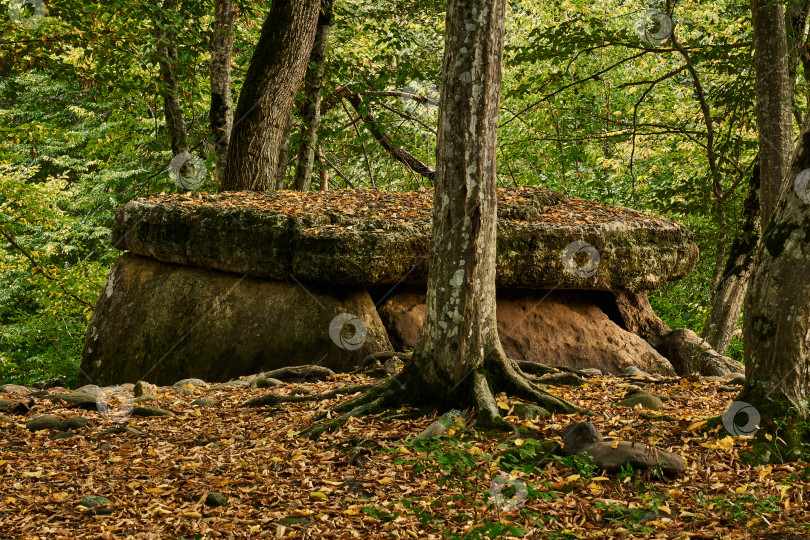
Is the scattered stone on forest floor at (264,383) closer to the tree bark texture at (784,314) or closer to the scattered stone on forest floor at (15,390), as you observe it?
the scattered stone on forest floor at (15,390)

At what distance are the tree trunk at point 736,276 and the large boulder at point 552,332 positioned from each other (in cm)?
216

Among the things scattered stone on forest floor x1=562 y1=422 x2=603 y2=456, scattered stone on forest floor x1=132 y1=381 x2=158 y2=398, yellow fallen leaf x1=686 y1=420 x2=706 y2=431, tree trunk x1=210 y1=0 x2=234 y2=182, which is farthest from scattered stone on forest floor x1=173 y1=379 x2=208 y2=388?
tree trunk x1=210 y1=0 x2=234 y2=182

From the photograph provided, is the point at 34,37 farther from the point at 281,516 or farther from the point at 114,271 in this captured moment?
the point at 281,516

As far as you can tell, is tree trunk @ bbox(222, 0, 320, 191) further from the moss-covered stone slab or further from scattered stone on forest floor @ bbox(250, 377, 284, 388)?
scattered stone on forest floor @ bbox(250, 377, 284, 388)

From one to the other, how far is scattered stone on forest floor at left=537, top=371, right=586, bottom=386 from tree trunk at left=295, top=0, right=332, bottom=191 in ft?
22.7

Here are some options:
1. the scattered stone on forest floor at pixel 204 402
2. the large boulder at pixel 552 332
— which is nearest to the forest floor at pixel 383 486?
the scattered stone on forest floor at pixel 204 402

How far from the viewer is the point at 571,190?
638 inches

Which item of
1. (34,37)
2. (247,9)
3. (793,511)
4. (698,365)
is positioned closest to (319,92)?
(247,9)

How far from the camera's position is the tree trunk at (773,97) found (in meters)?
7.28

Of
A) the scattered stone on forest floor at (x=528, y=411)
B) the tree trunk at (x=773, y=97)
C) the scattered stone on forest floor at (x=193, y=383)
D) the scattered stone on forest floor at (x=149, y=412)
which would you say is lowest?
the scattered stone on forest floor at (x=149, y=412)

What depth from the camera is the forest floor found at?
3252 mm

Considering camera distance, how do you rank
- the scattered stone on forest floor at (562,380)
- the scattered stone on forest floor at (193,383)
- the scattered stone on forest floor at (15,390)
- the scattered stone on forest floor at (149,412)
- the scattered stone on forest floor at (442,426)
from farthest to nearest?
the scattered stone on forest floor at (15,390) < the scattered stone on forest floor at (193,383) < the scattered stone on forest floor at (562,380) < the scattered stone on forest floor at (149,412) < the scattered stone on forest floor at (442,426)

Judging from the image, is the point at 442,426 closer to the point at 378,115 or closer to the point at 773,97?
the point at 773,97

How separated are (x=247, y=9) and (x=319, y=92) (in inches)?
68.8
